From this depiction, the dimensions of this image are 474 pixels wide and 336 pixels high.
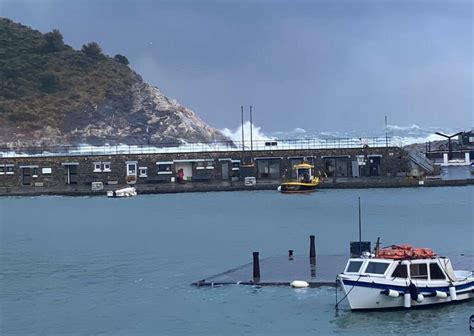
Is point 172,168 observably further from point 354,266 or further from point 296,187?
point 354,266

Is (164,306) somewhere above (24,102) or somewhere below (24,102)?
below

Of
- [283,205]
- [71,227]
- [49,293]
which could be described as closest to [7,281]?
[49,293]

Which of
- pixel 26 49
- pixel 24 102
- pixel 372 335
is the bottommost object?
pixel 372 335

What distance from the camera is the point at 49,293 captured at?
28688 mm

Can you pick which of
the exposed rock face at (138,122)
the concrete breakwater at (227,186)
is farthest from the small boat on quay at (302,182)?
the exposed rock face at (138,122)

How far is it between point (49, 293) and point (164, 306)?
468 centimetres

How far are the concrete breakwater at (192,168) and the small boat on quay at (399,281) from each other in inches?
1909

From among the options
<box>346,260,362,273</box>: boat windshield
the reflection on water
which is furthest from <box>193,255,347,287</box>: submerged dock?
the reflection on water

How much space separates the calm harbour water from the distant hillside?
54.0 meters

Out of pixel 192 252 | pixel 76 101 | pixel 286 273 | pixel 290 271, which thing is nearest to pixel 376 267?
pixel 286 273

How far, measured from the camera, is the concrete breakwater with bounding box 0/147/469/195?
7375 cm

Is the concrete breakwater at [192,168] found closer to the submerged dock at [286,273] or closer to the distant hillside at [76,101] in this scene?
the distant hillside at [76,101]

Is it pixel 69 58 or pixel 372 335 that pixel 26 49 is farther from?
pixel 372 335

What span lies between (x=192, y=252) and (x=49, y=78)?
10546 cm
